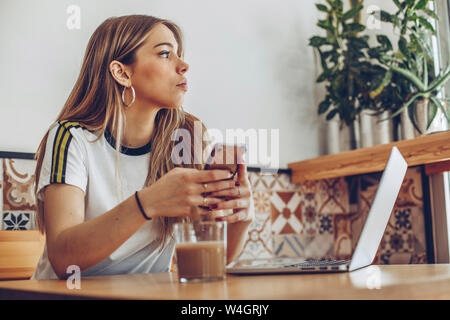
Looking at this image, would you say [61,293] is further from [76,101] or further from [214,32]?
[214,32]

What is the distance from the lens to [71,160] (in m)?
1.17

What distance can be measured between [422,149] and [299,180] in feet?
2.12

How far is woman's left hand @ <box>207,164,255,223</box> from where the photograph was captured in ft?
2.90

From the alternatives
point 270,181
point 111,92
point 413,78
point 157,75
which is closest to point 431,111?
point 413,78

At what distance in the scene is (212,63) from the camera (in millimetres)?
2180

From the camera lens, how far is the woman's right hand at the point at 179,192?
2.78ft

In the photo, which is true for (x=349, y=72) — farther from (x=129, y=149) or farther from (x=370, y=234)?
(x=370, y=234)

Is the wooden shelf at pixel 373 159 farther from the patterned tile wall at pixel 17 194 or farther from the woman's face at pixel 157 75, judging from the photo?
the patterned tile wall at pixel 17 194

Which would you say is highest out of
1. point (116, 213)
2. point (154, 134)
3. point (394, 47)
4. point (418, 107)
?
point (394, 47)

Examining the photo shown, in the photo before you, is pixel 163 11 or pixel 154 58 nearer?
pixel 154 58

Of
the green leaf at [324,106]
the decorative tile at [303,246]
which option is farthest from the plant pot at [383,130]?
the decorative tile at [303,246]

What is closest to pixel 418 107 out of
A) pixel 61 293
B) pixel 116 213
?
pixel 116 213

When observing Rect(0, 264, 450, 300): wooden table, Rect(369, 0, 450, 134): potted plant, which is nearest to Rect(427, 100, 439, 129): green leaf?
Rect(369, 0, 450, 134): potted plant

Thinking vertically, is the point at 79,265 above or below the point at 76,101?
below
